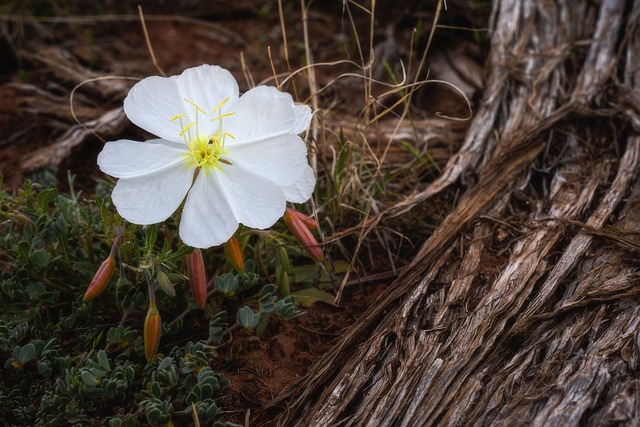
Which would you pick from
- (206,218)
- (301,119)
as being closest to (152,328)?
(206,218)

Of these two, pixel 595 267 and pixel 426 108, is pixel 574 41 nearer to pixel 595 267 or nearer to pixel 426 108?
pixel 426 108

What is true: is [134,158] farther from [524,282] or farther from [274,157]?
[524,282]

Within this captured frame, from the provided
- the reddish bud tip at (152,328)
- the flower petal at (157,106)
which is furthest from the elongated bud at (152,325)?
the flower petal at (157,106)

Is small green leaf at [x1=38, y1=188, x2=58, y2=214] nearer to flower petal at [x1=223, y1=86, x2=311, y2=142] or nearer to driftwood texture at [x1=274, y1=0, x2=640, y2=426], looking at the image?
flower petal at [x1=223, y1=86, x2=311, y2=142]

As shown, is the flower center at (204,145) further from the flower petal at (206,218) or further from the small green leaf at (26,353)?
the small green leaf at (26,353)

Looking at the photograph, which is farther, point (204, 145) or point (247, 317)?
point (247, 317)

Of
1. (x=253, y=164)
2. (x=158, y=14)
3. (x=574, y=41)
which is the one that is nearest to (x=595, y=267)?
(x=253, y=164)

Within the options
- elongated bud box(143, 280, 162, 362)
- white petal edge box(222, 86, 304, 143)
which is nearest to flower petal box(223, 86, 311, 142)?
white petal edge box(222, 86, 304, 143)
